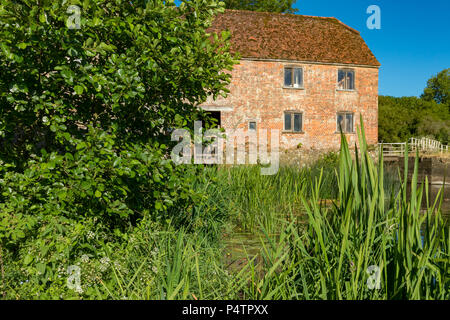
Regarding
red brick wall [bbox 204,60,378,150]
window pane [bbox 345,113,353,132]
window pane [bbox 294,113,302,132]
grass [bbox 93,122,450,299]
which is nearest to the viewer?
grass [bbox 93,122,450,299]

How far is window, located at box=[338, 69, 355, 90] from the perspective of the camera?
25.1m

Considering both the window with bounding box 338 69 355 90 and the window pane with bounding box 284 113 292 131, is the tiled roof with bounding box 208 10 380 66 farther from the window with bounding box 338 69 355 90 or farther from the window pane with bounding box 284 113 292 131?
the window pane with bounding box 284 113 292 131

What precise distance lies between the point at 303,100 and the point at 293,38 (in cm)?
408

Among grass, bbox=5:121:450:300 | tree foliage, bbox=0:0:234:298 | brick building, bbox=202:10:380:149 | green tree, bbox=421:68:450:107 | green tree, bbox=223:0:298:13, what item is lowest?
grass, bbox=5:121:450:300

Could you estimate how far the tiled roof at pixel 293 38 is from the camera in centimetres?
2389

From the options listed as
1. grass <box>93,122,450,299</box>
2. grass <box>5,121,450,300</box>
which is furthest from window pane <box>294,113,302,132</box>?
grass <box>93,122,450,299</box>

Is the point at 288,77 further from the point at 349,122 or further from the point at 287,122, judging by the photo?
the point at 349,122

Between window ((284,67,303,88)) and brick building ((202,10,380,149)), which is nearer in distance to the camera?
brick building ((202,10,380,149))

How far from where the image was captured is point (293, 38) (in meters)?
25.0

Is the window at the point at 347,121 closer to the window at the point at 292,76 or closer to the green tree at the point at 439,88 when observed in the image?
the window at the point at 292,76

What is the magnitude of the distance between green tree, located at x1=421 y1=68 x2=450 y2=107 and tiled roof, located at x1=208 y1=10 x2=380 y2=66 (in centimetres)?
4140

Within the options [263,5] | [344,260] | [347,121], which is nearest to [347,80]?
[347,121]
